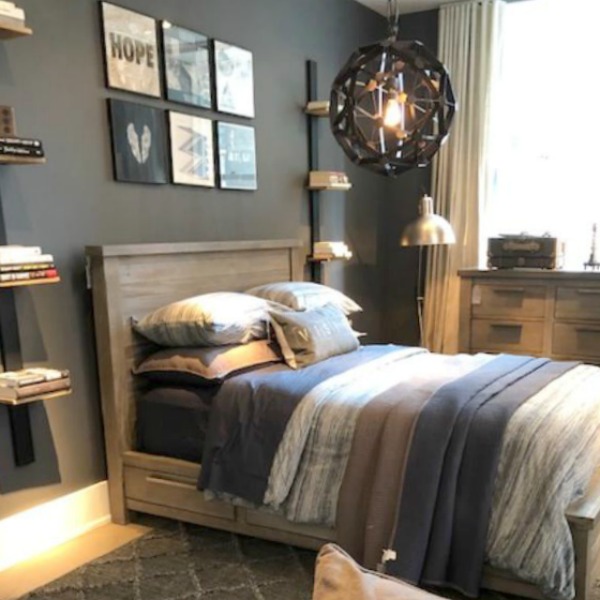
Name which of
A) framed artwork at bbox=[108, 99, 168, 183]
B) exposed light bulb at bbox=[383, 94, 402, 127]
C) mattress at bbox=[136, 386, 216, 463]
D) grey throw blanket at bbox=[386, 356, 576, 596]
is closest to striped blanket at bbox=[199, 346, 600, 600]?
grey throw blanket at bbox=[386, 356, 576, 596]

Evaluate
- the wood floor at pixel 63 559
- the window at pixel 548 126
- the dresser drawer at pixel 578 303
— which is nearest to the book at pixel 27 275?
the wood floor at pixel 63 559

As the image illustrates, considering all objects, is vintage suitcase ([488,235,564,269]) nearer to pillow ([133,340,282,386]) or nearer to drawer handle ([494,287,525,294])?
drawer handle ([494,287,525,294])

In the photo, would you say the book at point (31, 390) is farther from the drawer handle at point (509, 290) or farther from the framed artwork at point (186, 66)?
the drawer handle at point (509, 290)

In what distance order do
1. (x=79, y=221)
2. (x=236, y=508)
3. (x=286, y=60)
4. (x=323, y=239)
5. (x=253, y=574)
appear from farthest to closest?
1. (x=323, y=239)
2. (x=286, y=60)
3. (x=79, y=221)
4. (x=236, y=508)
5. (x=253, y=574)

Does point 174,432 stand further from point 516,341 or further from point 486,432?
point 516,341

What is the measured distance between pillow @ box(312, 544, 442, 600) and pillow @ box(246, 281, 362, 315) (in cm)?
234

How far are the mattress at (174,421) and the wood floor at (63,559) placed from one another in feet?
1.14


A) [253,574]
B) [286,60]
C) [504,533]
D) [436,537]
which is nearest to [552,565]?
[504,533]

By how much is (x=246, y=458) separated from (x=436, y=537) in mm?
722

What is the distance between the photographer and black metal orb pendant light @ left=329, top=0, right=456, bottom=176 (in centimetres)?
206

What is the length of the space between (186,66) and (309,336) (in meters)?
1.42

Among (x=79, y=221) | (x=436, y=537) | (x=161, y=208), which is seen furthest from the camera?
(x=161, y=208)

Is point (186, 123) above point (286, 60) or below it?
below

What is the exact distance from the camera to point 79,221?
2633 millimetres
